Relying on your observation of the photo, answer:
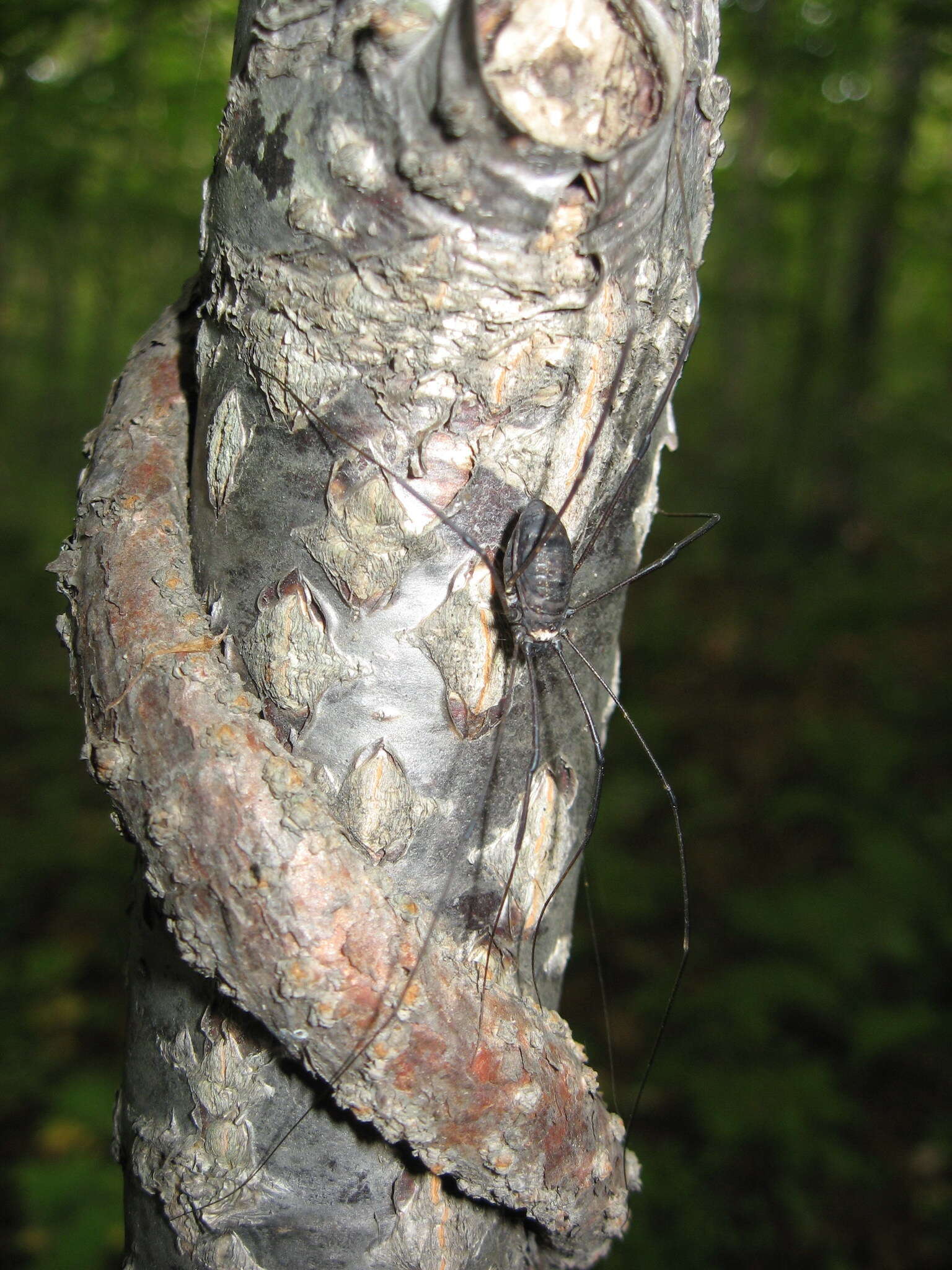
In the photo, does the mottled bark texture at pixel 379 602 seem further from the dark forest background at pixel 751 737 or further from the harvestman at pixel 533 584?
the dark forest background at pixel 751 737

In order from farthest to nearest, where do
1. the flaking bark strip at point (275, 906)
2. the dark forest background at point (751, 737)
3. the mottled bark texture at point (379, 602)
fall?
the dark forest background at point (751, 737) < the flaking bark strip at point (275, 906) < the mottled bark texture at point (379, 602)

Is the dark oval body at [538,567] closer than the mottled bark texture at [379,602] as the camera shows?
No

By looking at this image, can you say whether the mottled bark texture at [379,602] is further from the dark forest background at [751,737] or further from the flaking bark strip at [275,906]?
the dark forest background at [751,737]

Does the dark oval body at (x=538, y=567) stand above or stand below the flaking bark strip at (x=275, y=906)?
above

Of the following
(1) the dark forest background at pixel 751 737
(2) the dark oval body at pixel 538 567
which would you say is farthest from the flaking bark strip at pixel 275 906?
(1) the dark forest background at pixel 751 737

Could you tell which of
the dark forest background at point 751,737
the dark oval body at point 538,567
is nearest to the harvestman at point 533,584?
the dark oval body at point 538,567

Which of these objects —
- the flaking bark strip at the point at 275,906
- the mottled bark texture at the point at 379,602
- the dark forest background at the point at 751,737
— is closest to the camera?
the mottled bark texture at the point at 379,602

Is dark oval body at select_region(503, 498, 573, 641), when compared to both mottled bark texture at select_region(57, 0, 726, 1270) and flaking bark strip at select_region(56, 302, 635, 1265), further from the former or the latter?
flaking bark strip at select_region(56, 302, 635, 1265)

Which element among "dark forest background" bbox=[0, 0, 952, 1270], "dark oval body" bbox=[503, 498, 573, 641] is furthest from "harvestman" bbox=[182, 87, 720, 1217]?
"dark forest background" bbox=[0, 0, 952, 1270]
